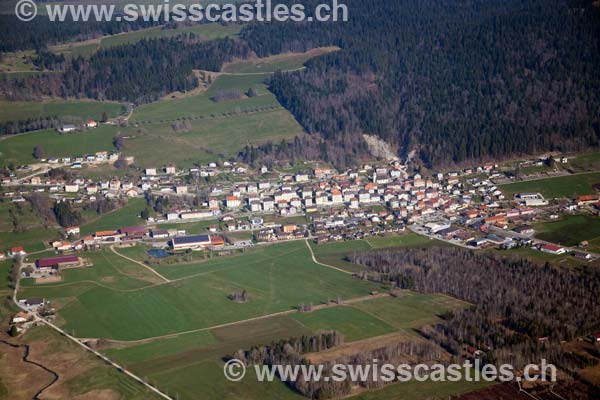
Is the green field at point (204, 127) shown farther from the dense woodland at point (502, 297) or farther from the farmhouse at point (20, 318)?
the farmhouse at point (20, 318)

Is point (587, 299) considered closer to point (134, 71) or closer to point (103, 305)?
point (103, 305)

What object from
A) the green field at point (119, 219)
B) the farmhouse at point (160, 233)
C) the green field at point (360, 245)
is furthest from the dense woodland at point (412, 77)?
the farmhouse at point (160, 233)

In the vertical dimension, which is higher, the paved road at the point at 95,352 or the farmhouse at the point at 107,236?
the farmhouse at the point at 107,236

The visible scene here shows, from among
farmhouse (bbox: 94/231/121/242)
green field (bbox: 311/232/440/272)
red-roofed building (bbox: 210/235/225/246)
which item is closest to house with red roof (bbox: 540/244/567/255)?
green field (bbox: 311/232/440/272)

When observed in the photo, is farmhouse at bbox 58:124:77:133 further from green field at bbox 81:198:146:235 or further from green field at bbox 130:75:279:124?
green field at bbox 81:198:146:235

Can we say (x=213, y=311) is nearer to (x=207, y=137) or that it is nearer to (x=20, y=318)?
(x=20, y=318)

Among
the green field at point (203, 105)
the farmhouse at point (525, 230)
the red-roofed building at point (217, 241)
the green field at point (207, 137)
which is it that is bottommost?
the farmhouse at point (525, 230)

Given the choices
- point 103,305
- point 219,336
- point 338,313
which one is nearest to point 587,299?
point 338,313
